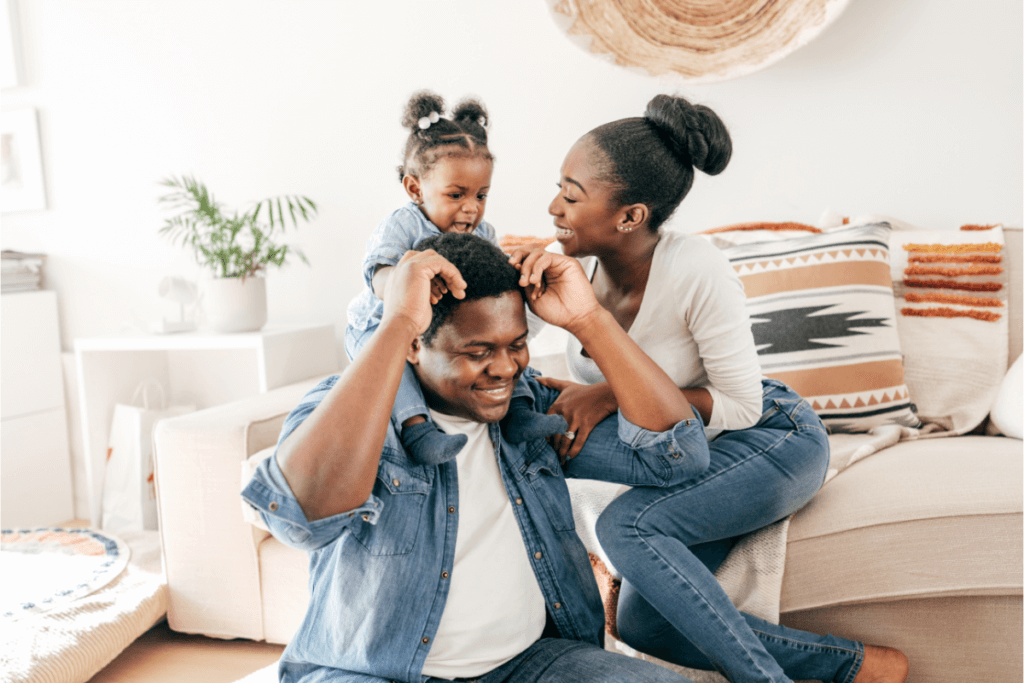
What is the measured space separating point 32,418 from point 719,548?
2394 millimetres

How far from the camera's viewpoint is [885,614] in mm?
1185

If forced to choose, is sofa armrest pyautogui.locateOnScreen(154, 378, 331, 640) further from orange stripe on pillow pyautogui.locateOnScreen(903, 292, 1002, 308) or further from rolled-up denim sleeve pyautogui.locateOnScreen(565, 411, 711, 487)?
orange stripe on pillow pyautogui.locateOnScreen(903, 292, 1002, 308)

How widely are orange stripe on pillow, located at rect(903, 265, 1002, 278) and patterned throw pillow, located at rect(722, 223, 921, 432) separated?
8 centimetres

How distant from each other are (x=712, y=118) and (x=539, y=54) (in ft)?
3.57

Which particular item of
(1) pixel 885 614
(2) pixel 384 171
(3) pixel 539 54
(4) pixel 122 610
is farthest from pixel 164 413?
(1) pixel 885 614

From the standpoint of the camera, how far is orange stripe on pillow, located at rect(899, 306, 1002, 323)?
164 cm

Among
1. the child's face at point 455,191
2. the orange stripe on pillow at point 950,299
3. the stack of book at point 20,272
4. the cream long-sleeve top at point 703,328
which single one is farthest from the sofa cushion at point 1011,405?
the stack of book at point 20,272

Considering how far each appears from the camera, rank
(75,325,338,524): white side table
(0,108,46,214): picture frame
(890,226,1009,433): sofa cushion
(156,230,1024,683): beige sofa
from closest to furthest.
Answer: (156,230,1024,683): beige sofa → (890,226,1009,433): sofa cushion → (75,325,338,524): white side table → (0,108,46,214): picture frame

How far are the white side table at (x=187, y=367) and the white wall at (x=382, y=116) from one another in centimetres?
19

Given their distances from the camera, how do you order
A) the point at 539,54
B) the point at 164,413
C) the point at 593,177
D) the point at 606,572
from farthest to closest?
1. the point at 164,413
2. the point at 539,54
3. the point at 606,572
4. the point at 593,177

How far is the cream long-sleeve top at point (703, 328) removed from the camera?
3.94 feet

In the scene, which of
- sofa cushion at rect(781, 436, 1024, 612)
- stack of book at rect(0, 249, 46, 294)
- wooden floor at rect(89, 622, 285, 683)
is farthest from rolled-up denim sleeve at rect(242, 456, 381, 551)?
stack of book at rect(0, 249, 46, 294)

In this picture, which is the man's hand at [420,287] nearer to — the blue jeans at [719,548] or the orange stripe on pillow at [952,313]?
the blue jeans at [719,548]

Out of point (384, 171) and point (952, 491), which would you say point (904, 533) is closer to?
point (952, 491)
